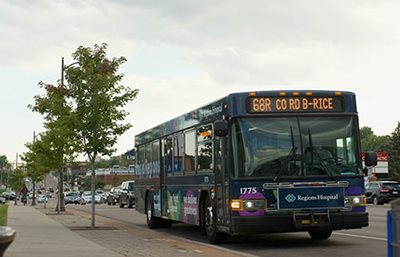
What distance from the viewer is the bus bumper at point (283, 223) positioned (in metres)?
12.7

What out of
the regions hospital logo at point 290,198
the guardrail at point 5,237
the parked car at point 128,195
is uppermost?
the parked car at point 128,195

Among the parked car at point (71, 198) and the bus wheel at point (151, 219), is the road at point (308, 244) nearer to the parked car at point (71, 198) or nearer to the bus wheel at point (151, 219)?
the bus wheel at point (151, 219)

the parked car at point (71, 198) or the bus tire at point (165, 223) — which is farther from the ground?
the parked car at point (71, 198)

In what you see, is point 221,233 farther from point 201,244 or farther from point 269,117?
point 269,117

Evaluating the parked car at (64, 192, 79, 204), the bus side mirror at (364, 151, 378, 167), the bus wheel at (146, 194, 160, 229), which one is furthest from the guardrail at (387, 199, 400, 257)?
the parked car at (64, 192, 79, 204)

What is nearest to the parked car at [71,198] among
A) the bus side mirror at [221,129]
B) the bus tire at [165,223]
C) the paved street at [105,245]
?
the bus tire at [165,223]

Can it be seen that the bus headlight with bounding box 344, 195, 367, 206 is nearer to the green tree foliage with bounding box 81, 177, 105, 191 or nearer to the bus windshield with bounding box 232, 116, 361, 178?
the bus windshield with bounding box 232, 116, 361, 178

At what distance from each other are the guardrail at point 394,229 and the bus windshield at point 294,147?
274 inches

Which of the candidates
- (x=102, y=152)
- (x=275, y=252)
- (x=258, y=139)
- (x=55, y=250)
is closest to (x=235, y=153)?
(x=258, y=139)

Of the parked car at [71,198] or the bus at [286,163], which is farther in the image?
the parked car at [71,198]

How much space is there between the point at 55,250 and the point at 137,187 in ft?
31.7

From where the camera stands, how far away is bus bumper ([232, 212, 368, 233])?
12.7 meters

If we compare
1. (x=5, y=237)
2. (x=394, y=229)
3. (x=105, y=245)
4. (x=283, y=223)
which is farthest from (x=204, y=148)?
(x=5, y=237)

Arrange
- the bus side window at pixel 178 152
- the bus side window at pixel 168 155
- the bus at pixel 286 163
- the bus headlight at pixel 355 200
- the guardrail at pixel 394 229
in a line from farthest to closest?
1. the bus side window at pixel 168 155
2. the bus side window at pixel 178 152
3. the bus headlight at pixel 355 200
4. the bus at pixel 286 163
5. the guardrail at pixel 394 229
